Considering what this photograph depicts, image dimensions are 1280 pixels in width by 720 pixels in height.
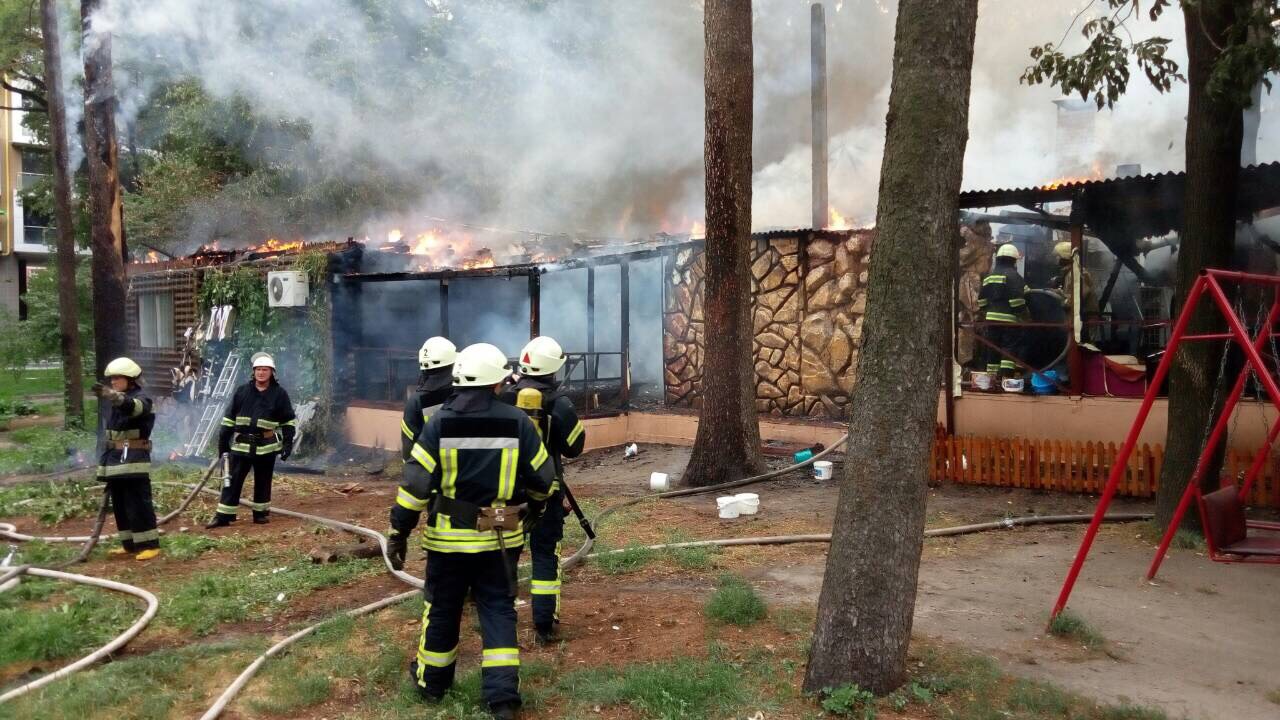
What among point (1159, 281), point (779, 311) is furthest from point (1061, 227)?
point (779, 311)

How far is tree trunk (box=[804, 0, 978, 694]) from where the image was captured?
387 centimetres

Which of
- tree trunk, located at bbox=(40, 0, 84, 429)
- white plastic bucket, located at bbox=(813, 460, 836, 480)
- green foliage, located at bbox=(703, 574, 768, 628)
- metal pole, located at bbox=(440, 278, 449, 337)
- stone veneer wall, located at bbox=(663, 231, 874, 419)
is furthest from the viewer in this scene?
tree trunk, located at bbox=(40, 0, 84, 429)

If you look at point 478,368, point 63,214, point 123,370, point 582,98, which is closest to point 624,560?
point 478,368

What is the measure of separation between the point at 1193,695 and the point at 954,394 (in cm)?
634

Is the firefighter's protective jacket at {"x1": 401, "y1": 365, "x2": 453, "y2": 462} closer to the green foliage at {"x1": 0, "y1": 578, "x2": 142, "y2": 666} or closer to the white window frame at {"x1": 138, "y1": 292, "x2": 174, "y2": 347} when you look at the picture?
the green foliage at {"x1": 0, "y1": 578, "x2": 142, "y2": 666}

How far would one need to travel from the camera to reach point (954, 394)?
10.3 m

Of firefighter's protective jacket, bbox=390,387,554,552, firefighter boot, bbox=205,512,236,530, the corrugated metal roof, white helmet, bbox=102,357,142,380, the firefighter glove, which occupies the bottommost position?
firefighter boot, bbox=205,512,236,530

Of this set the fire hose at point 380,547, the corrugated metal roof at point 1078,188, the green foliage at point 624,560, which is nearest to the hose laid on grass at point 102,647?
the fire hose at point 380,547

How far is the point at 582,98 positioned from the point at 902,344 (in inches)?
814

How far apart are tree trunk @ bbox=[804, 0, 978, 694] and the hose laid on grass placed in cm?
409

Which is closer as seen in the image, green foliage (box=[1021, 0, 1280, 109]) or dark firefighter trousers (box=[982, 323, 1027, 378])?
green foliage (box=[1021, 0, 1280, 109])

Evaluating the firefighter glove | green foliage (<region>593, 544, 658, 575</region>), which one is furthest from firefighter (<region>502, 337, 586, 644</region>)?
green foliage (<region>593, 544, 658, 575</region>)

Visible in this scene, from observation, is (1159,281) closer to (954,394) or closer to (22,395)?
(954,394)

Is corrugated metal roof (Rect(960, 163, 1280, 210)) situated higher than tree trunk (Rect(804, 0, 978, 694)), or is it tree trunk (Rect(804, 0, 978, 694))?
corrugated metal roof (Rect(960, 163, 1280, 210))
